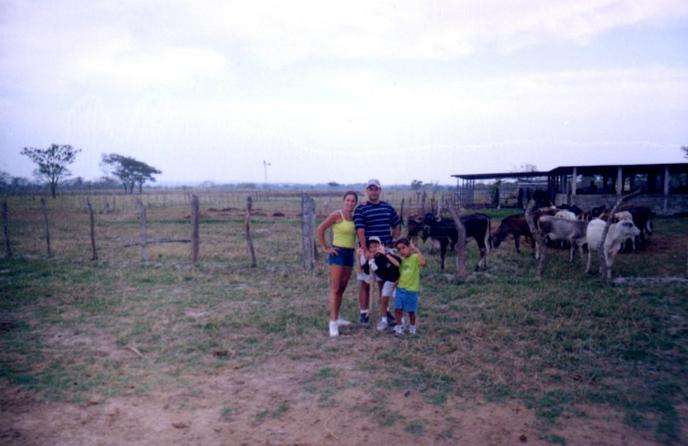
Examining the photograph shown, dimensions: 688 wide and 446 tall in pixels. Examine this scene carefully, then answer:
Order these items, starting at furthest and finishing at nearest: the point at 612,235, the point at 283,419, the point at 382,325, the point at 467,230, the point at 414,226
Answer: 1. the point at 414,226
2. the point at 467,230
3. the point at 612,235
4. the point at 382,325
5. the point at 283,419

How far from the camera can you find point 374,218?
6047mm

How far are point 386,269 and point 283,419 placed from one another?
2.52 metres

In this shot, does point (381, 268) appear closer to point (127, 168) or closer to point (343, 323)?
point (343, 323)

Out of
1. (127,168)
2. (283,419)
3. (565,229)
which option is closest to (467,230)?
(565,229)

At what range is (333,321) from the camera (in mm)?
6270

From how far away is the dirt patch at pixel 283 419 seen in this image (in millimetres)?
3871

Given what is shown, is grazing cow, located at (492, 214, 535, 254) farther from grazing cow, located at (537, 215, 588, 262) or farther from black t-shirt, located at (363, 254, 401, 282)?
black t-shirt, located at (363, 254, 401, 282)

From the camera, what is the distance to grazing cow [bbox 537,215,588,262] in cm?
1135

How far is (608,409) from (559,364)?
99 cm

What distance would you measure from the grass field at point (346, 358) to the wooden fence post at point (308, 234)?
54 cm

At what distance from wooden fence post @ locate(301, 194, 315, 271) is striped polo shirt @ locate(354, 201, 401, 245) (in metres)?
4.62

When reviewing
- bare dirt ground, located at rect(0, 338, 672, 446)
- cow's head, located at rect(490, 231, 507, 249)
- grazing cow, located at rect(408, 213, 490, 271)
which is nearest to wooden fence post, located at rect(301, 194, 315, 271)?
grazing cow, located at rect(408, 213, 490, 271)

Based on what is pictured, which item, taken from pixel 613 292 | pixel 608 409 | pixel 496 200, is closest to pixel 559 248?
pixel 613 292

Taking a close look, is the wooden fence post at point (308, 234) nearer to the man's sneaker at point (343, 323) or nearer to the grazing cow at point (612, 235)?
the man's sneaker at point (343, 323)
